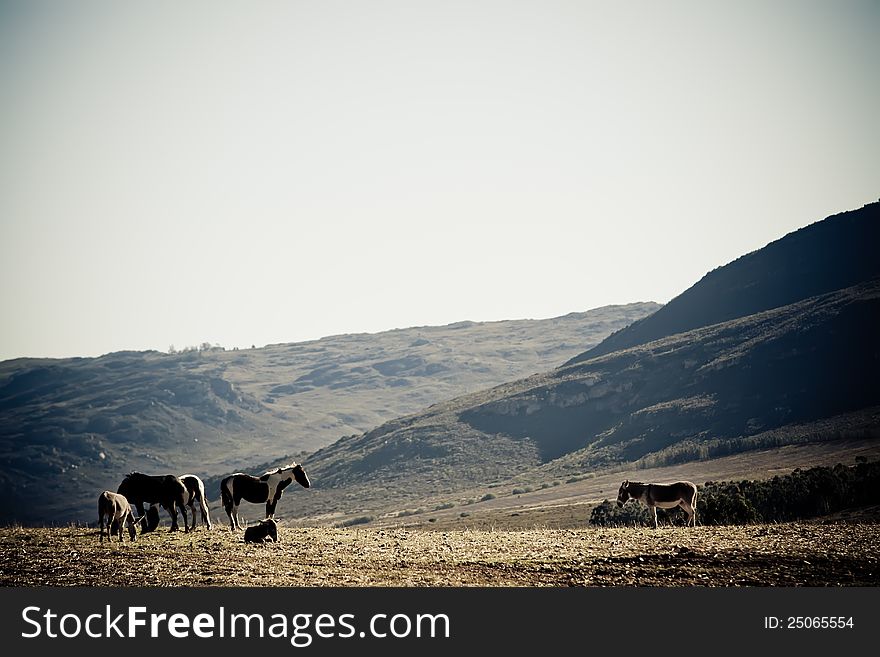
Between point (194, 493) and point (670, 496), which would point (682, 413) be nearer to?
point (670, 496)

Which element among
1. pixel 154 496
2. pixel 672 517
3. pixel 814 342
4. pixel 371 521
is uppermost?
pixel 814 342

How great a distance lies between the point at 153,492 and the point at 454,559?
29.8 feet

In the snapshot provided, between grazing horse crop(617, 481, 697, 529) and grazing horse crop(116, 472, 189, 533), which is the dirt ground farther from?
grazing horse crop(617, 481, 697, 529)

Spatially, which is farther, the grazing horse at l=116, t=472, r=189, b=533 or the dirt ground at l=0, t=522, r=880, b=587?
the grazing horse at l=116, t=472, r=189, b=533

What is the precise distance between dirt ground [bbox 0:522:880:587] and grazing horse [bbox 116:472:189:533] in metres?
0.73

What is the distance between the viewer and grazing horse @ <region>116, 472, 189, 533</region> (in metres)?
23.2

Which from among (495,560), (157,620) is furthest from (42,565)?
Result: (495,560)

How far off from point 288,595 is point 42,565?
250 inches

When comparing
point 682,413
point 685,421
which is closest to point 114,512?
point 685,421

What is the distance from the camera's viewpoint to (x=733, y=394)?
573 feet

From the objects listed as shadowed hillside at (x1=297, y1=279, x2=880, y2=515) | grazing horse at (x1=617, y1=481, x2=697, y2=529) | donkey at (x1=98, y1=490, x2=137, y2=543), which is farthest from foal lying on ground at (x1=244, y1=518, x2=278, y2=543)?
shadowed hillside at (x1=297, y1=279, x2=880, y2=515)

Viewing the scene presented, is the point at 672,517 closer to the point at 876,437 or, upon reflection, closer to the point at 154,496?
the point at 154,496

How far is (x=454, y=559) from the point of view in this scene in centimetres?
1944

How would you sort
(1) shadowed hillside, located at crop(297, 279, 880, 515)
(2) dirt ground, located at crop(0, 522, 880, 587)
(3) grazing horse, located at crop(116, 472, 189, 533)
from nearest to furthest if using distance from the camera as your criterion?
(2) dirt ground, located at crop(0, 522, 880, 587), (3) grazing horse, located at crop(116, 472, 189, 533), (1) shadowed hillside, located at crop(297, 279, 880, 515)
